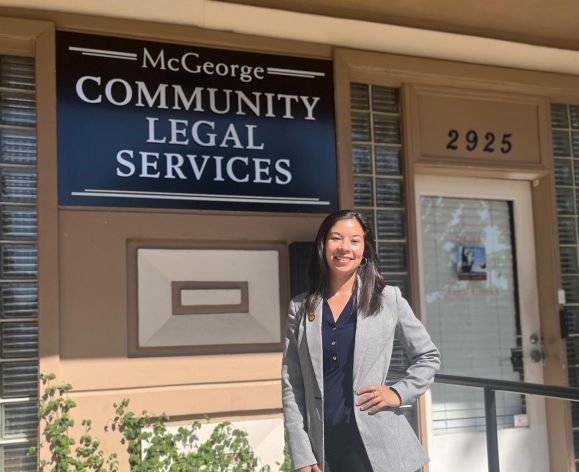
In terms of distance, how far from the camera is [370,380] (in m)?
2.09

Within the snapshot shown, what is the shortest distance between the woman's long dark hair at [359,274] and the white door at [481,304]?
2309 millimetres

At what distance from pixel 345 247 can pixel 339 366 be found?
35 cm

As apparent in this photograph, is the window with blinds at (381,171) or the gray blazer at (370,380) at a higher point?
the window with blinds at (381,171)

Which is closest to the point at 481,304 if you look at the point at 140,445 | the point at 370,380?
the point at 140,445

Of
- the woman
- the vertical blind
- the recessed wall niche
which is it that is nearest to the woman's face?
the woman

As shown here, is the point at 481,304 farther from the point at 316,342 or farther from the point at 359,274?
the point at 316,342

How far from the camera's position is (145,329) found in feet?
12.3

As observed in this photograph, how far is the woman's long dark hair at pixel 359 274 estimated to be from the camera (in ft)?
7.14

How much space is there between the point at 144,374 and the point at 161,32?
179 centimetres

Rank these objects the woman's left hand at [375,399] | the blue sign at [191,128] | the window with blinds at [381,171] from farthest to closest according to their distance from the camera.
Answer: the window with blinds at [381,171] → the blue sign at [191,128] → the woman's left hand at [375,399]

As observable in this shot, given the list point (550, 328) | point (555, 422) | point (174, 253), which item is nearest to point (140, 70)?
point (174, 253)

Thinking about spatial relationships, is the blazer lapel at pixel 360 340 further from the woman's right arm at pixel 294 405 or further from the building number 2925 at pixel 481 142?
the building number 2925 at pixel 481 142

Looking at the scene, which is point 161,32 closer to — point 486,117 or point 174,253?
point 174,253

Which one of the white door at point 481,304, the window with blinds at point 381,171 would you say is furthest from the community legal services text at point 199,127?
the white door at point 481,304
